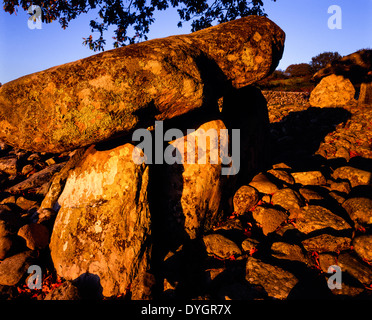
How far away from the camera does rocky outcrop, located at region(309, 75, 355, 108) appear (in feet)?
32.6

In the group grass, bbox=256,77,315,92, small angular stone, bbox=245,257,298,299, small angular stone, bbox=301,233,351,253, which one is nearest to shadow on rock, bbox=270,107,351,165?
small angular stone, bbox=301,233,351,253

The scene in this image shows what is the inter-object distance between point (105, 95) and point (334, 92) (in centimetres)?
1056

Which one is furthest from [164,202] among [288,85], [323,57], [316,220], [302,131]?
[323,57]

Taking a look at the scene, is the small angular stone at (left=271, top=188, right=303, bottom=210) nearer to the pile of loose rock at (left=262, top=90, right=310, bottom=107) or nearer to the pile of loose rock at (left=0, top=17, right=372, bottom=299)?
the pile of loose rock at (left=0, top=17, right=372, bottom=299)

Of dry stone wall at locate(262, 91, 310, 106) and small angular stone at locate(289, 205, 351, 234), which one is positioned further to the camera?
dry stone wall at locate(262, 91, 310, 106)

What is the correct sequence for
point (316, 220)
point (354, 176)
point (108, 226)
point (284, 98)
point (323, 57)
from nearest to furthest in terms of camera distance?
point (108, 226) < point (316, 220) < point (354, 176) < point (284, 98) < point (323, 57)

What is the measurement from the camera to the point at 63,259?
3.23 m

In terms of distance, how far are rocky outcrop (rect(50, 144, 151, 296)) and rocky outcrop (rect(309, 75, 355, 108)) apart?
985 centimetres

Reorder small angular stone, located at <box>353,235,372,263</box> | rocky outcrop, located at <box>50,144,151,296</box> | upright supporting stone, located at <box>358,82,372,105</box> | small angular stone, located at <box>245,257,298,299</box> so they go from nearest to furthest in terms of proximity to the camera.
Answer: small angular stone, located at <box>245,257,298,299</box> < small angular stone, located at <box>353,235,372,263</box> < rocky outcrop, located at <box>50,144,151,296</box> < upright supporting stone, located at <box>358,82,372,105</box>

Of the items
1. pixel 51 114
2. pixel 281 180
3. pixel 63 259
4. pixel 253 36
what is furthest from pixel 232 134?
pixel 63 259

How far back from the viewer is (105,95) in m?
2.90

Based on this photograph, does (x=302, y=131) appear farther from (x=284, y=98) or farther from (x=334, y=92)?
(x=284, y=98)
